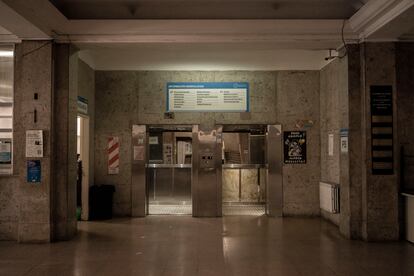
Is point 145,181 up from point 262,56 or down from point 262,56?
down

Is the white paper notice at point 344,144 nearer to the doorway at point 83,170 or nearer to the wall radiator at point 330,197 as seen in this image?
the wall radiator at point 330,197

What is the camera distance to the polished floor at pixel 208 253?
4.17 meters

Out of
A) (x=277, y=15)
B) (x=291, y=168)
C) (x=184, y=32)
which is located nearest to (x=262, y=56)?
(x=277, y=15)

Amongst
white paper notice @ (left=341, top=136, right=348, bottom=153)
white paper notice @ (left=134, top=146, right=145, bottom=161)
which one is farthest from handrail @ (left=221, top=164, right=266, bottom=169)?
white paper notice @ (left=341, top=136, right=348, bottom=153)

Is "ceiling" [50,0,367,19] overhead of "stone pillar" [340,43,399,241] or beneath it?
overhead

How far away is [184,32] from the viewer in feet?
17.6

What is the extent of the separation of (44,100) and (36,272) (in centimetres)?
247

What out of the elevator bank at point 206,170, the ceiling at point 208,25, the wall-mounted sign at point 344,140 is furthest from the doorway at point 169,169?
the wall-mounted sign at point 344,140

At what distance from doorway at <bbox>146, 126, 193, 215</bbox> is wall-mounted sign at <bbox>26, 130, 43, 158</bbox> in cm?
280

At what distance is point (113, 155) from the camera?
7770 mm

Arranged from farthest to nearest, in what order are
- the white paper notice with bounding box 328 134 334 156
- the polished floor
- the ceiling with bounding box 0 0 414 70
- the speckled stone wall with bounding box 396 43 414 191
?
the white paper notice with bounding box 328 134 334 156 → the speckled stone wall with bounding box 396 43 414 191 → the ceiling with bounding box 0 0 414 70 → the polished floor

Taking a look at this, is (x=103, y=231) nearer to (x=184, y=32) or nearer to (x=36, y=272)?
(x=36, y=272)

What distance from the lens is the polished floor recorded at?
4172mm

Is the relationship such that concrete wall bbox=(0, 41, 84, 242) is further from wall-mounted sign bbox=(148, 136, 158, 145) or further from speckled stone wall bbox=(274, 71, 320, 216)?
speckled stone wall bbox=(274, 71, 320, 216)
